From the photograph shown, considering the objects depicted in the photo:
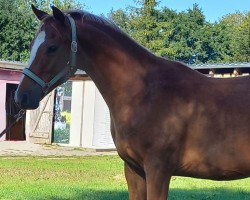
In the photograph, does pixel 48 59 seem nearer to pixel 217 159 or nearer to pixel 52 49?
pixel 52 49

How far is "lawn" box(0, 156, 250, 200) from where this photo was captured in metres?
6.93

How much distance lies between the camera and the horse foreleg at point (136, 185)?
3623 mm

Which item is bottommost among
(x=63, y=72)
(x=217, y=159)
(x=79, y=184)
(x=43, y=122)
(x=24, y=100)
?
(x=79, y=184)

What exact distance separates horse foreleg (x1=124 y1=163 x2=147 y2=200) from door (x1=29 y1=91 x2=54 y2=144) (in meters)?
14.4

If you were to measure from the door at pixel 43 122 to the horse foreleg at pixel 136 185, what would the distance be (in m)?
14.4

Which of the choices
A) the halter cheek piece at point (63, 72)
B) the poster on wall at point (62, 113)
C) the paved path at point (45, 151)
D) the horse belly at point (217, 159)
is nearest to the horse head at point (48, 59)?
the halter cheek piece at point (63, 72)

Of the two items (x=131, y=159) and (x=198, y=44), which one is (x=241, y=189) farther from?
(x=198, y=44)

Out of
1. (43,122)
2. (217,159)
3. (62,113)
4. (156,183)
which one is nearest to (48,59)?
(156,183)

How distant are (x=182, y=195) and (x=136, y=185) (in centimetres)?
354

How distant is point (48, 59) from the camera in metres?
3.41

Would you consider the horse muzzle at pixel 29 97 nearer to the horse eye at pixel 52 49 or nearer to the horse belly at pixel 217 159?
the horse eye at pixel 52 49

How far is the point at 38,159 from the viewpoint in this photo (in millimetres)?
12719

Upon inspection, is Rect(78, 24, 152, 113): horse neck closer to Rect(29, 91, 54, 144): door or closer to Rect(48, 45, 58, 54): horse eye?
Rect(48, 45, 58, 54): horse eye

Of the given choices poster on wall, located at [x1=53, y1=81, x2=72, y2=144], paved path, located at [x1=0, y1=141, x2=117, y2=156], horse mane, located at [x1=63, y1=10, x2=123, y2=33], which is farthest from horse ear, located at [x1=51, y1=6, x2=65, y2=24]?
poster on wall, located at [x1=53, y1=81, x2=72, y2=144]
